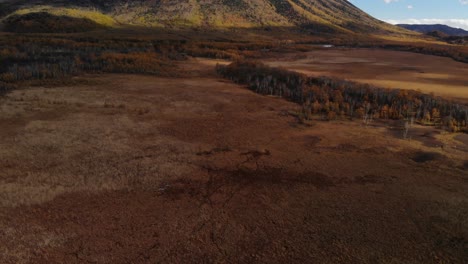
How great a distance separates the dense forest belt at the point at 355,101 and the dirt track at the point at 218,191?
2.00 meters

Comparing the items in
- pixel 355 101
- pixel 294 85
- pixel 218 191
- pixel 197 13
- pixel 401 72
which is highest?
pixel 197 13

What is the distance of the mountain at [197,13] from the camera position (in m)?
69.9

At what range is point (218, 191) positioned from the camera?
8.54 metres

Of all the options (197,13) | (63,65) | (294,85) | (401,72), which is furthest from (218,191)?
(197,13)

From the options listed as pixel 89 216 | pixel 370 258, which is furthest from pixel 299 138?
pixel 89 216

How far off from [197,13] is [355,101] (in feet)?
239

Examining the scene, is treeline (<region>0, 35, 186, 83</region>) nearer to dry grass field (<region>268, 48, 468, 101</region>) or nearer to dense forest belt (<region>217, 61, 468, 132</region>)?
dense forest belt (<region>217, 61, 468, 132</region>)

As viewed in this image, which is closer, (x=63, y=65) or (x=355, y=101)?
(x=355, y=101)

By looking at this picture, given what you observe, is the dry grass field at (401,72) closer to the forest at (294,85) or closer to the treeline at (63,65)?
the forest at (294,85)

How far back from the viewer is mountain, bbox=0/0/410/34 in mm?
69875

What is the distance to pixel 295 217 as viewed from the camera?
296 inches

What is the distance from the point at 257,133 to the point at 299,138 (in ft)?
4.71

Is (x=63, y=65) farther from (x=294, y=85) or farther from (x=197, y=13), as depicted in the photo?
(x=197, y=13)

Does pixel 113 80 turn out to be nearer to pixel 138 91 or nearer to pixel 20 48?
pixel 138 91
